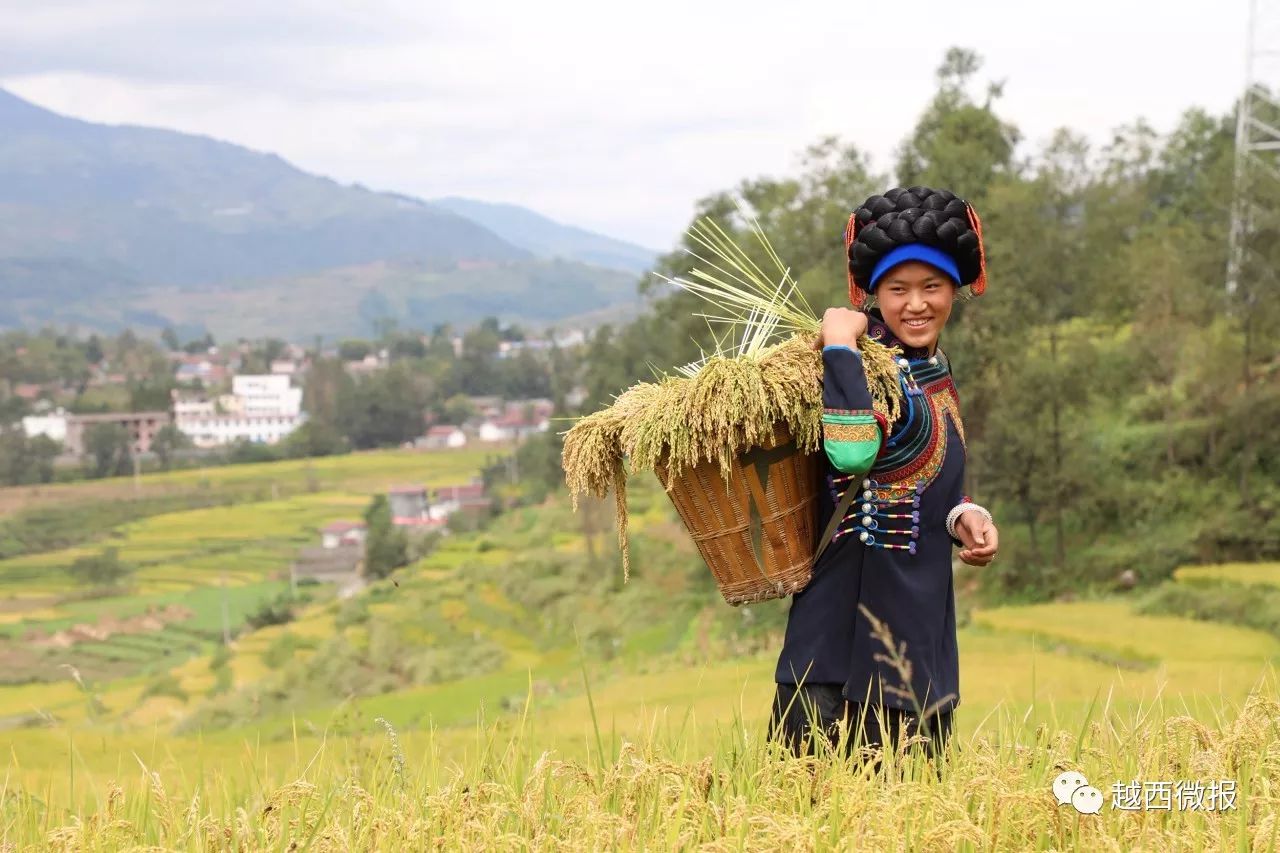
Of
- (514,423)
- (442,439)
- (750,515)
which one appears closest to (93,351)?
(442,439)

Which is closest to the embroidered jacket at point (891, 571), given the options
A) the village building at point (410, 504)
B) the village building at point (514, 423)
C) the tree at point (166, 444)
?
the village building at point (410, 504)

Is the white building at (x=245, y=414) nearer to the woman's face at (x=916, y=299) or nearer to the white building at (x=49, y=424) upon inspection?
the white building at (x=49, y=424)

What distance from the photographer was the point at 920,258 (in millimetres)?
3266

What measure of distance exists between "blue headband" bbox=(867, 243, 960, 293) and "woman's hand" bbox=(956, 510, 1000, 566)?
0.58 metres

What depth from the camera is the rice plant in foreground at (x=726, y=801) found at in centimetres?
237

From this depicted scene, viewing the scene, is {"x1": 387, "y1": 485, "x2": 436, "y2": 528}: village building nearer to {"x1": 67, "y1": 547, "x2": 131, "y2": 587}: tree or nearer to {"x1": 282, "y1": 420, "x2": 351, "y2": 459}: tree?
{"x1": 67, "y1": 547, "x2": 131, "y2": 587}: tree

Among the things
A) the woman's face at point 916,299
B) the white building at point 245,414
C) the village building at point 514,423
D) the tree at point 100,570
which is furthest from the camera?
the white building at point 245,414

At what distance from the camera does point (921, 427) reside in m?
3.27

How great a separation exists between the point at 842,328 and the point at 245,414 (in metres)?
136

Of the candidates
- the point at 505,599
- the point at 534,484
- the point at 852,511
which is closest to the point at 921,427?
the point at 852,511

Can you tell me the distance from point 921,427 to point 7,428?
11149 cm

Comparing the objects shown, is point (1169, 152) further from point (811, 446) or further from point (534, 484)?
point (811, 446)

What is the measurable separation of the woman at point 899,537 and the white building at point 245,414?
121479 millimetres

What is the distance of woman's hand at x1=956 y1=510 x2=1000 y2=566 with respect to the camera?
10.5 ft
